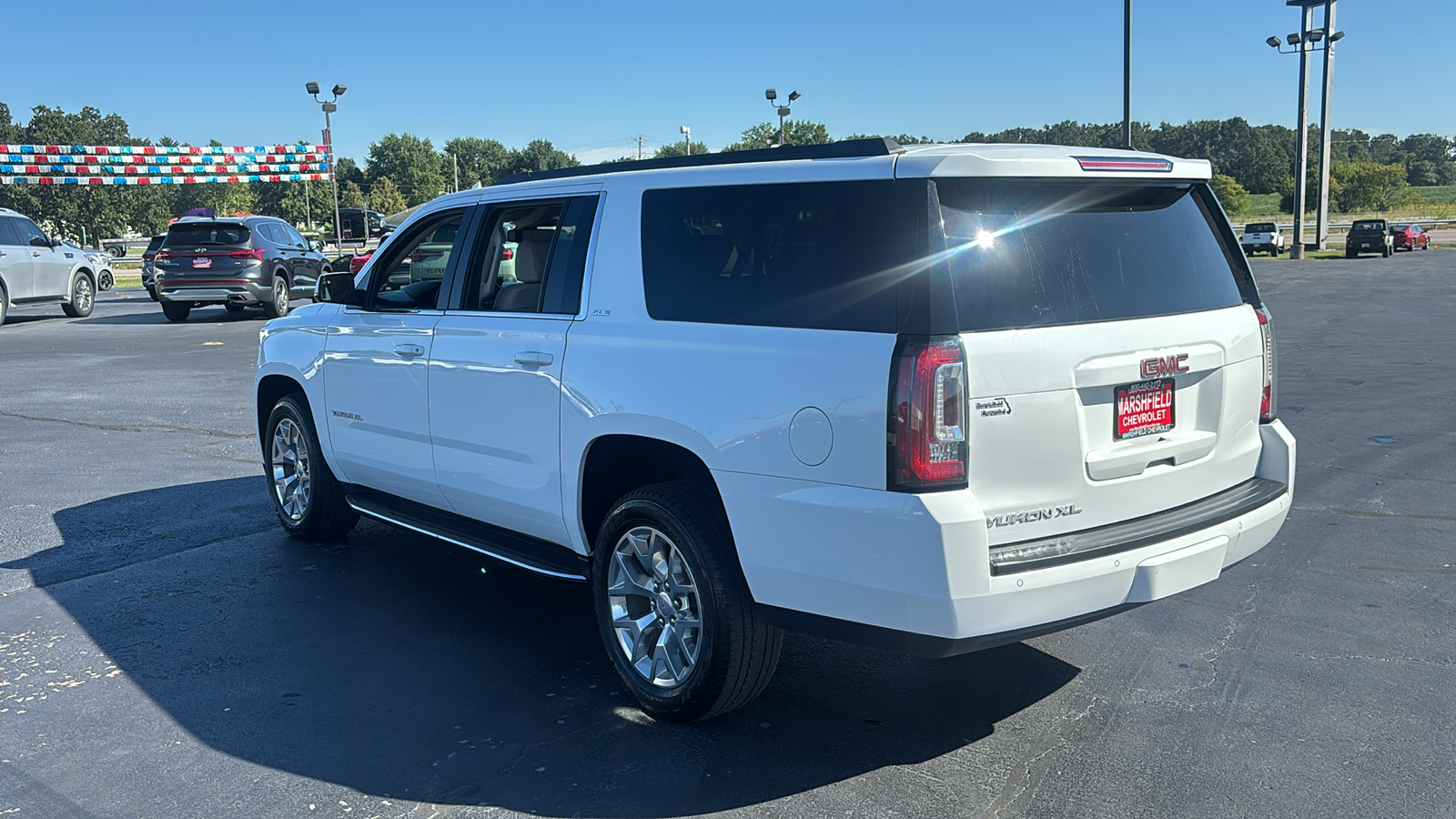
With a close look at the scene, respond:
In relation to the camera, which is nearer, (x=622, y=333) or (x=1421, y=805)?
(x=1421, y=805)

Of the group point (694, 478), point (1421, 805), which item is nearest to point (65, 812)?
point (694, 478)

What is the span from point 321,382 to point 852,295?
3.68 metres

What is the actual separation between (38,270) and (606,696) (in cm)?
2236

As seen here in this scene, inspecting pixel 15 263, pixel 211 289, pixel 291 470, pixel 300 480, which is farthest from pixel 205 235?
pixel 300 480

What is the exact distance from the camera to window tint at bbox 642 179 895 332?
138 inches

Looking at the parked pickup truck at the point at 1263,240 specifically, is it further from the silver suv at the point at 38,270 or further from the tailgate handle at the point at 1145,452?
the tailgate handle at the point at 1145,452

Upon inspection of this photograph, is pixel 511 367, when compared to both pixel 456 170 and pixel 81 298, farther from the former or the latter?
pixel 456 170

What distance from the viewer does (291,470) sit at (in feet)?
22.0

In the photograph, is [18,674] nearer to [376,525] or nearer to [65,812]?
[65,812]

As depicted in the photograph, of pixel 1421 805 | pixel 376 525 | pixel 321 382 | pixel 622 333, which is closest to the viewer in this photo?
pixel 1421 805

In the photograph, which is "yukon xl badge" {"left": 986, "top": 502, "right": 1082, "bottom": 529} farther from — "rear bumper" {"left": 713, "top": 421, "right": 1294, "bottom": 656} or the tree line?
the tree line

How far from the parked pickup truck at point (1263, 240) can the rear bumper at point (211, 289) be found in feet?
142

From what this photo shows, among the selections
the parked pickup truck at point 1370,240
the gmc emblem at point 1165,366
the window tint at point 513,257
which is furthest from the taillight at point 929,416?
the parked pickup truck at point 1370,240

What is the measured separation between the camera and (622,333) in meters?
4.23
